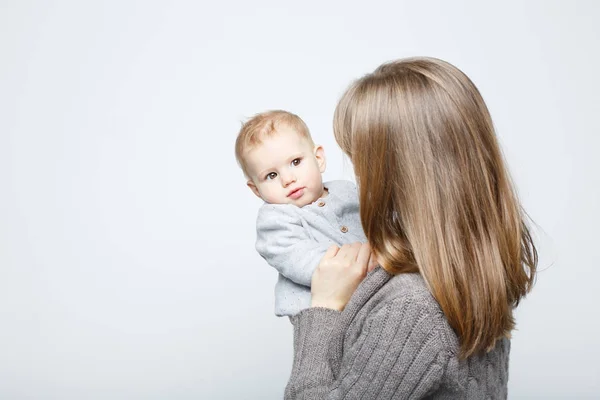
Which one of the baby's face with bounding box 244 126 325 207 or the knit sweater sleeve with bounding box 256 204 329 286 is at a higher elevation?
the baby's face with bounding box 244 126 325 207

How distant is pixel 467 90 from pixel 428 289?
0.52 m

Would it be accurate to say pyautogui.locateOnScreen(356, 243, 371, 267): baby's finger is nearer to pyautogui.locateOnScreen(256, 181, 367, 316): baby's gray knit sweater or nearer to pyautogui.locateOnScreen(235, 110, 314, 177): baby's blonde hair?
pyautogui.locateOnScreen(256, 181, 367, 316): baby's gray knit sweater

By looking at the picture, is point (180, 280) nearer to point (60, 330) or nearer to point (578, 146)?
point (60, 330)

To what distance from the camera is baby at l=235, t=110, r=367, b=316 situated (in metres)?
2.47

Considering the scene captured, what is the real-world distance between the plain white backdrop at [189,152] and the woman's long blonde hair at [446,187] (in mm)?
2113

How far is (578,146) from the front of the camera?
431cm

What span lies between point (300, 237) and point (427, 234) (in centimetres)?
59

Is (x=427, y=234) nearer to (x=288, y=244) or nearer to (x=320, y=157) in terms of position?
(x=288, y=244)

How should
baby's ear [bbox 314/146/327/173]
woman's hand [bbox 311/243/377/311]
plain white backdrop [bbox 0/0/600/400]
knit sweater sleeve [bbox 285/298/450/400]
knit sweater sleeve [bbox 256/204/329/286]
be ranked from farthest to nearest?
1. plain white backdrop [bbox 0/0/600/400]
2. baby's ear [bbox 314/146/327/173]
3. knit sweater sleeve [bbox 256/204/329/286]
4. woman's hand [bbox 311/243/377/311]
5. knit sweater sleeve [bbox 285/298/450/400]

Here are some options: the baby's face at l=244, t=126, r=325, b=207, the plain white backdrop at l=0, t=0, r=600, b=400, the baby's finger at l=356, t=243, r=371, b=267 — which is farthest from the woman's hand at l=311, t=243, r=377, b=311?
the plain white backdrop at l=0, t=0, r=600, b=400

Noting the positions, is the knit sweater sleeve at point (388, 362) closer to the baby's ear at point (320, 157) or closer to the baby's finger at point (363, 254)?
the baby's finger at point (363, 254)

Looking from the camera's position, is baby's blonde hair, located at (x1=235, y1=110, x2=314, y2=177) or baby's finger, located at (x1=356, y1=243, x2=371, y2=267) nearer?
baby's finger, located at (x1=356, y1=243, x2=371, y2=267)

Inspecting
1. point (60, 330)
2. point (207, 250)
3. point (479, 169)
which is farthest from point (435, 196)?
point (60, 330)

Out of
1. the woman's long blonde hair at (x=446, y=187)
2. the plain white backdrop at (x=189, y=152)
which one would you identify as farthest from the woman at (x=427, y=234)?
the plain white backdrop at (x=189, y=152)
